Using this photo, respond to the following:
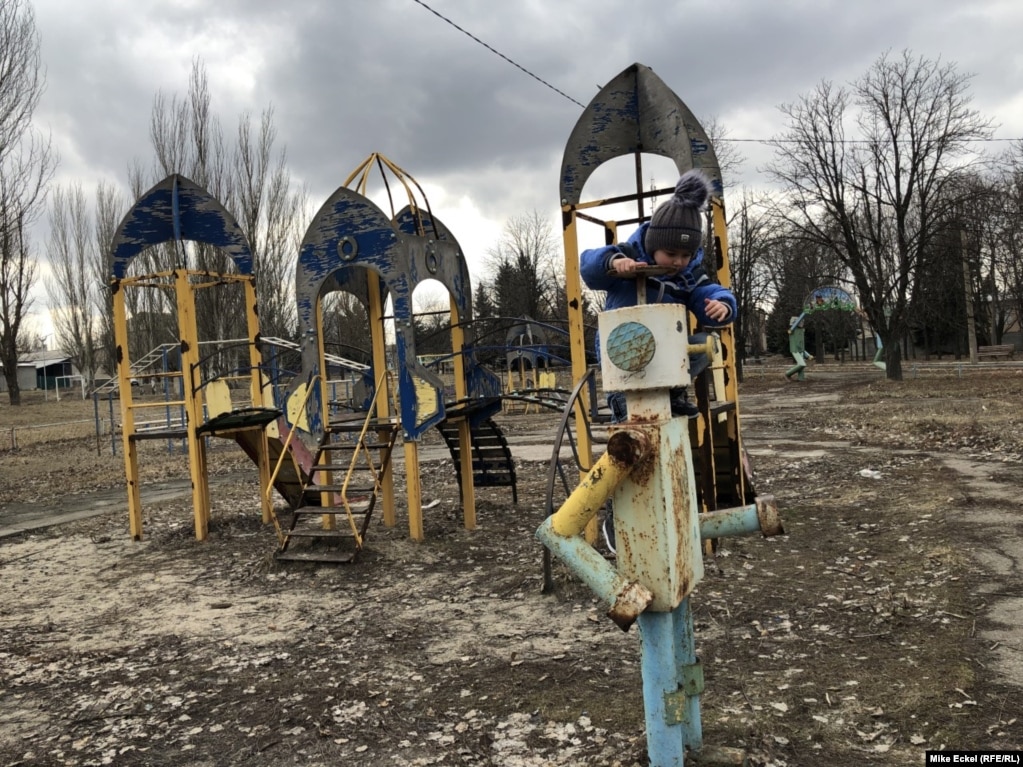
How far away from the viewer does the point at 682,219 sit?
2459 mm

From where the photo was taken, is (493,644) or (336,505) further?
(336,505)

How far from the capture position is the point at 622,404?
11.1ft

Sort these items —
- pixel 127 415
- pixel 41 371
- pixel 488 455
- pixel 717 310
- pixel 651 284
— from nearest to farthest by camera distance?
pixel 717 310
pixel 651 284
pixel 127 415
pixel 488 455
pixel 41 371

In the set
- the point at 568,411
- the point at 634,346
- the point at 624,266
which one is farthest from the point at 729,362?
the point at 634,346

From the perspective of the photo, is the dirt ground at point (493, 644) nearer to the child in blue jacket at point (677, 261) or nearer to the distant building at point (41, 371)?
the child in blue jacket at point (677, 261)

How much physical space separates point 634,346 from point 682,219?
2.11 feet

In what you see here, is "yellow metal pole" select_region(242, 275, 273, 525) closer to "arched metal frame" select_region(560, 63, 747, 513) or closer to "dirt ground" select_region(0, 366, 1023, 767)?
"dirt ground" select_region(0, 366, 1023, 767)

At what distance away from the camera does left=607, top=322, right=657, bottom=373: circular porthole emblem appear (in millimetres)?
2029

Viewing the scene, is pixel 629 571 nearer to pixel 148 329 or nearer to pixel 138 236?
pixel 138 236

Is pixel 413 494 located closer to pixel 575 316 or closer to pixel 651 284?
pixel 575 316

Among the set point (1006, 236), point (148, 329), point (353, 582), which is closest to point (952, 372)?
point (1006, 236)

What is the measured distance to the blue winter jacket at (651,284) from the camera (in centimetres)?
278

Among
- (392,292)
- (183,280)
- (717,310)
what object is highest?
(183,280)

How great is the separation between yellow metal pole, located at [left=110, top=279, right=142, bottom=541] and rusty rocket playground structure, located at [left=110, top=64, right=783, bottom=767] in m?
0.03
